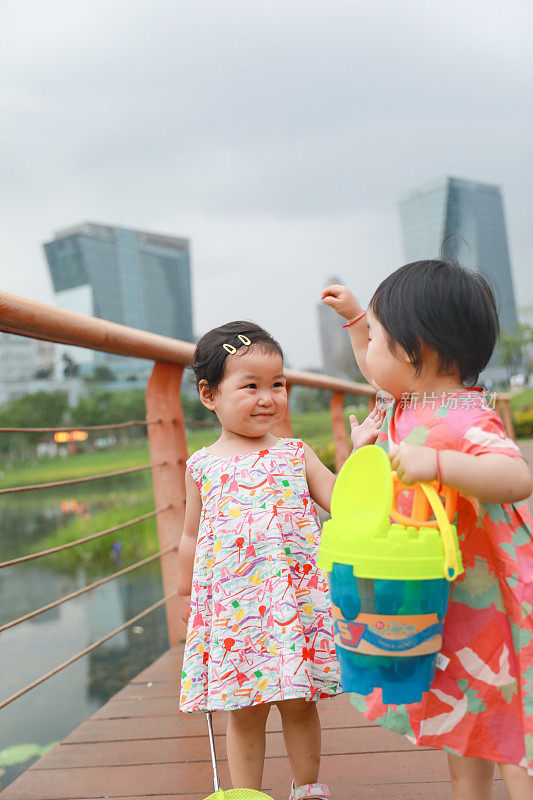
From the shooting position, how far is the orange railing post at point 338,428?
4402 mm

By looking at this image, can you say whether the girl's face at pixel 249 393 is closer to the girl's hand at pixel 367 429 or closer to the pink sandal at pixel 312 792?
the girl's hand at pixel 367 429

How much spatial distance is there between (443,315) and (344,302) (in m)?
0.31

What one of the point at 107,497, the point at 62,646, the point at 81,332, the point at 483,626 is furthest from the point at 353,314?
the point at 107,497

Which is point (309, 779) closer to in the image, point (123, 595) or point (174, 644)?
point (174, 644)

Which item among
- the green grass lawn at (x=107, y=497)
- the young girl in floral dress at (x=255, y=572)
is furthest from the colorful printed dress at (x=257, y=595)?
the green grass lawn at (x=107, y=497)

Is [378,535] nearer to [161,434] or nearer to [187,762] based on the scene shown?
[187,762]

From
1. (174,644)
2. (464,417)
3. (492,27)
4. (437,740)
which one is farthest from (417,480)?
(492,27)

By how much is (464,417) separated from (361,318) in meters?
0.37

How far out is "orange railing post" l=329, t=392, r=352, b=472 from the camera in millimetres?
4402

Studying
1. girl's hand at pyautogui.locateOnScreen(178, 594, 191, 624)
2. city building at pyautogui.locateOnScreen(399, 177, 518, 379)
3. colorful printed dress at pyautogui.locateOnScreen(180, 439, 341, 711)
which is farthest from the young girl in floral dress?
city building at pyautogui.locateOnScreen(399, 177, 518, 379)

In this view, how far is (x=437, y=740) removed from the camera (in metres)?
1.06

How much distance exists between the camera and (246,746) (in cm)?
132

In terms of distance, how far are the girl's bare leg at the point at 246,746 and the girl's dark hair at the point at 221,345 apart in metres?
0.62

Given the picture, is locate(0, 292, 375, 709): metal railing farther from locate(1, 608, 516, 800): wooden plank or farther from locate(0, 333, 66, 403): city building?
locate(0, 333, 66, 403): city building
